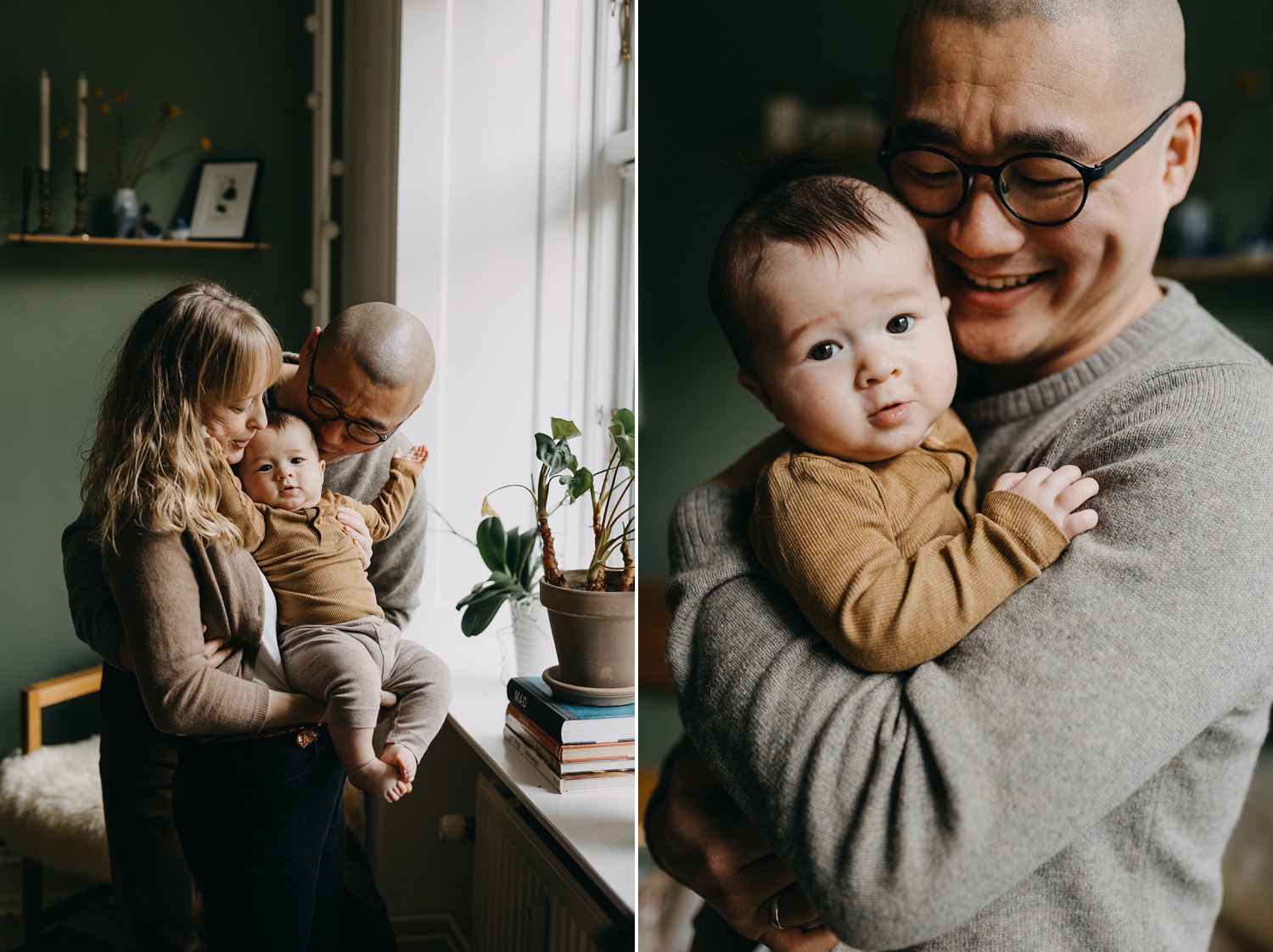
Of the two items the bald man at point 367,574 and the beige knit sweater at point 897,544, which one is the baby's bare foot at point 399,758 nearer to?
the bald man at point 367,574

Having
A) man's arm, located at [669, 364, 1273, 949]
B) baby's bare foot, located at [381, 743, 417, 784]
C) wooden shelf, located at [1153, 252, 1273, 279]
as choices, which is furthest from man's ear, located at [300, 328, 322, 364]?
wooden shelf, located at [1153, 252, 1273, 279]

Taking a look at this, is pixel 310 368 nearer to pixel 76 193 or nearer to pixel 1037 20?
pixel 76 193

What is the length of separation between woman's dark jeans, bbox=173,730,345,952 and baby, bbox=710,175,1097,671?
473 mm

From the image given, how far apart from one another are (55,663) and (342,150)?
0.58 meters

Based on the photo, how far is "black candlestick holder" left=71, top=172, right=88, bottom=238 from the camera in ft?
2.92

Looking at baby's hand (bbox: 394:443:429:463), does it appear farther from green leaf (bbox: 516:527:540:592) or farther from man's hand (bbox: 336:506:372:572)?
green leaf (bbox: 516:527:540:592)

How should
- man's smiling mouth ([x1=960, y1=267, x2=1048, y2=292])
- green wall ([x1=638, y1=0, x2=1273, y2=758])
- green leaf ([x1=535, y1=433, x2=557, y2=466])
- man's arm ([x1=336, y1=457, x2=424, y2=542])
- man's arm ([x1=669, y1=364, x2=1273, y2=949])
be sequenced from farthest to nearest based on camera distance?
green leaf ([x1=535, y1=433, x2=557, y2=466])
man's arm ([x1=336, y1=457, x2=424, y2=542])
green wall ([x1=638, y1=0, x2=1273, y2=758])
man's smiling mouth ([x1=960, y1=267, x2=1048, y2=292])
man's arm ([x1=669, y1=364, x2=1273, y2=949])

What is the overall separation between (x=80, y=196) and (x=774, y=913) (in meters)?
0.96

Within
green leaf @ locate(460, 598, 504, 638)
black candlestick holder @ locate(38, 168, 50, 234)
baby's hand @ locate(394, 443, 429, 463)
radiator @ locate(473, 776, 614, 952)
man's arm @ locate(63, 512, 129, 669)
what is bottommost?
radiator @ locate(473, 776, 614, 952)

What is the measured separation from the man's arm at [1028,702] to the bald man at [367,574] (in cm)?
38

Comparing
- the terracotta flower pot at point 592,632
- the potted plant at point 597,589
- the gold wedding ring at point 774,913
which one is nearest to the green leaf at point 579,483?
the potted plant at point 597,589

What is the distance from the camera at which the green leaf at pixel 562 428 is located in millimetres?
858

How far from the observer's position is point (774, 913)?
0.55 metres

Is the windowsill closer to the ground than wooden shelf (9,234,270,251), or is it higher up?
closer to the ground
